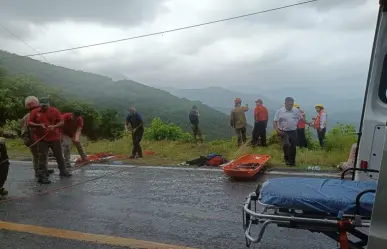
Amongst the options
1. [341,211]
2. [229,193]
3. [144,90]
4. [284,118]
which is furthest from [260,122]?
[144,90]

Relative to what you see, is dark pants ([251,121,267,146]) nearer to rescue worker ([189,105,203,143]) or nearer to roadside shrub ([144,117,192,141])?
rescue worker ([189,105,203,143])

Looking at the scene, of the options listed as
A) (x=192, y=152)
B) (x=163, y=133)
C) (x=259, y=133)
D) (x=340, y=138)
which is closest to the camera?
(x=340, y=138)

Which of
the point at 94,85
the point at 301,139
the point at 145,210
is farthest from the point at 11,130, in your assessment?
the point at 94,85

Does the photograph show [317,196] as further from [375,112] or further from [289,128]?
[289,128]

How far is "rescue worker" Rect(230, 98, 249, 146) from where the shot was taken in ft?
43.2

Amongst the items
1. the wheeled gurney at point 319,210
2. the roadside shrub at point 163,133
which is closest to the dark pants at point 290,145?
the wheeled gurney at point 319,210

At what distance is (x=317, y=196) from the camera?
317 cm

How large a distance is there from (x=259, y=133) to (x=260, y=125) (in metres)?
0.27

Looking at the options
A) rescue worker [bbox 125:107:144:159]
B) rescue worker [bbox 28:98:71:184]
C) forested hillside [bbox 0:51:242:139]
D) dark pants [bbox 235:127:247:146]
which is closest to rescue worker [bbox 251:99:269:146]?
dark pants [bbox 235:127:247:146]

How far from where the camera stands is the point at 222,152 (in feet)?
40.3

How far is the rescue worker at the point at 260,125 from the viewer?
12492 mm

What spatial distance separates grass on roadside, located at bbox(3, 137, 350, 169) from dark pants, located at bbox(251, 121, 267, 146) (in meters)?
0.39

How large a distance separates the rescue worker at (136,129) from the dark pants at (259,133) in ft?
11.2

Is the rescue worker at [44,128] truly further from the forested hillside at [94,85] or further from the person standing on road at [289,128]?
the forested hillside at [94,85]
